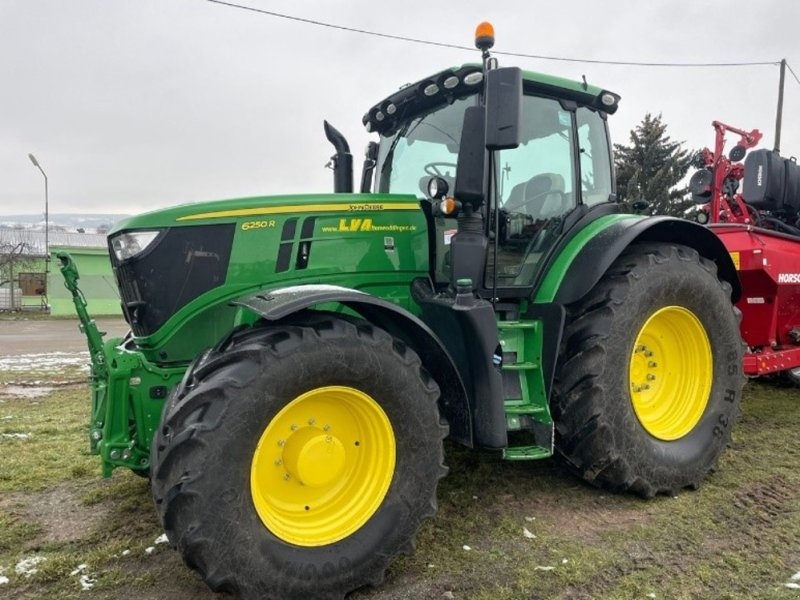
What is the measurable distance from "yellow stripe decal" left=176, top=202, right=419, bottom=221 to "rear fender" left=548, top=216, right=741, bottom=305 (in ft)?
3.28

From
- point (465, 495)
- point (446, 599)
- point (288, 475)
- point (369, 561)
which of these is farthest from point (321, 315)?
point (465, 495)

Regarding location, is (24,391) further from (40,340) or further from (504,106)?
(40,340)

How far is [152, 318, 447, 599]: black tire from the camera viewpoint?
2354mm

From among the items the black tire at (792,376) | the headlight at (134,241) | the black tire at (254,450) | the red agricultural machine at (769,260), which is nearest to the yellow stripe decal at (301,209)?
the headlight at (134,241)

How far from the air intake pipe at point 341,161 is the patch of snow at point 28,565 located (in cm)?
282

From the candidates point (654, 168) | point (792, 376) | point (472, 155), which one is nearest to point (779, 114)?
point (654, 168)

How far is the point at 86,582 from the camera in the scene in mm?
2693

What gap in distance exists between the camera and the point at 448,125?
12.2 feet

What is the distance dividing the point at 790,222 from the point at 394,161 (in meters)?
4.94

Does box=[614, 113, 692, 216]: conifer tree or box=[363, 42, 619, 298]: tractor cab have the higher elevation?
box=[614, 113, 692, 216]: conifer tree

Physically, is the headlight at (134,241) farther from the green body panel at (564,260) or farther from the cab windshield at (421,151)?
the green body panel at (564,260)

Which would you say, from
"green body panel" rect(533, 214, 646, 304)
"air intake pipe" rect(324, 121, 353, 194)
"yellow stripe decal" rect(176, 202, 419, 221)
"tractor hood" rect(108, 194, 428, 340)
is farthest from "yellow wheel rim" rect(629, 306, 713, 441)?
"air intake pipe" rect(324, 121, 353, 194)

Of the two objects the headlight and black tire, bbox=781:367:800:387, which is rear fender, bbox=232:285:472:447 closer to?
the headlight

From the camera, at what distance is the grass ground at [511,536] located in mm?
2662
